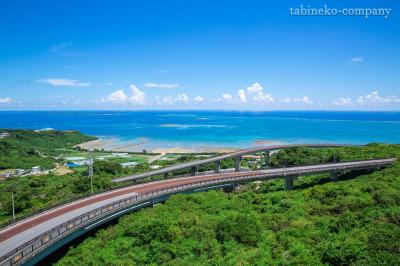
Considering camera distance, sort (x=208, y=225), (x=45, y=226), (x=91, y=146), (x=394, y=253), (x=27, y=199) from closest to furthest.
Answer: (x=394, y=253) → (x=45, y=226) → (x=208, y=225) → (x=27, y=199) → (x=91, y=146)

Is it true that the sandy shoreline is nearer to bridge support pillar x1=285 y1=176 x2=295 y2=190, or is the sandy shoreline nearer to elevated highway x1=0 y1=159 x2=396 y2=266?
bridge support pillar x1=285 y1=176 x2=295 y2=190

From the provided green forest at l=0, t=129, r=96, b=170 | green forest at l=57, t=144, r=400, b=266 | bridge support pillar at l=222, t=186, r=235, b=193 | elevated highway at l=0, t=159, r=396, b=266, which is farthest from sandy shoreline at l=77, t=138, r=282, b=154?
green forest at l=57, t=144, r=400, b=266

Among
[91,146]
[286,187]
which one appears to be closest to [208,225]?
[286,187]

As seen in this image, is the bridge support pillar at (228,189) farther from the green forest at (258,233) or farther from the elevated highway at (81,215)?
the green forest at (258,233)

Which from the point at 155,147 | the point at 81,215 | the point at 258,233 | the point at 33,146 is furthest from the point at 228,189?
the point at 33,146

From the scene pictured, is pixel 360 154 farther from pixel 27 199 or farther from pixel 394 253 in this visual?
pixel 27 199

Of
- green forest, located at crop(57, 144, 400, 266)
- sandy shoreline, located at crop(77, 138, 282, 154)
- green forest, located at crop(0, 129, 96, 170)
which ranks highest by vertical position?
green forest, located at crop(57, 144, 400, 266)
